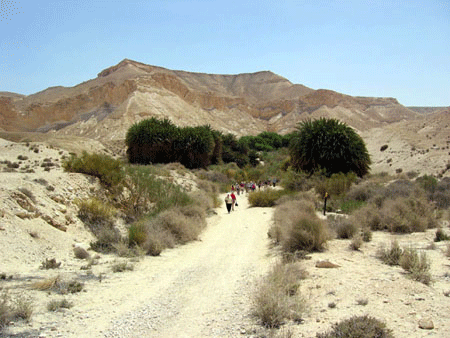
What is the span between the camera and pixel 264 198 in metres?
25.9

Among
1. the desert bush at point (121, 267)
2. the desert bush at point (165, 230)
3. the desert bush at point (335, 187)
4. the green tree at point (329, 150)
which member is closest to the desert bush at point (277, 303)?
the desert bush at point (121, 267)

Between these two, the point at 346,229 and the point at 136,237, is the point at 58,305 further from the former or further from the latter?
the point at 346,229

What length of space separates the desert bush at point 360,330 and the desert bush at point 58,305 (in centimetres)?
415

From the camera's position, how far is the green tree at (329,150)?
31.5 m

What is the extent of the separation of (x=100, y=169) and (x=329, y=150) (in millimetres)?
19841

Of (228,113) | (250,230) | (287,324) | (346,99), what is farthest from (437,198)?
(346,99)

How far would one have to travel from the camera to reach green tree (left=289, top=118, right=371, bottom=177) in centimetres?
3150

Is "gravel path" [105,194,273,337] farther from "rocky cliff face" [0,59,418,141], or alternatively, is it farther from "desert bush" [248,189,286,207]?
"rocky cliff face" [0,59,418,141]

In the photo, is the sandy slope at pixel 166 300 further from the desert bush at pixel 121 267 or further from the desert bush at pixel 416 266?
the desert bush at pixel 416 266

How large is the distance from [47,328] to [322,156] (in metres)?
27.7

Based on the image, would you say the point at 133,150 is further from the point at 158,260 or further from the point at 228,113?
the point at 228,113

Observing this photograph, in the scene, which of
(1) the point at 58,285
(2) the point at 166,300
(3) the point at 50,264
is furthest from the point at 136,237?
(2) the point at 166,300

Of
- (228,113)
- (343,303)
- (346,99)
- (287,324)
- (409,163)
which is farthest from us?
(346,99)

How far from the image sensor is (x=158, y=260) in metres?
11.0
